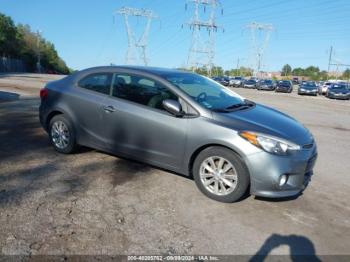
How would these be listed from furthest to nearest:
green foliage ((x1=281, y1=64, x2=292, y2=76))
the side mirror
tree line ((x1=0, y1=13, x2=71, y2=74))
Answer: green foliage ((x1=281, y1=64, x2=292, y2=76)) → tree line ((x1=0, y1=13, x2=71, y2=74)) → the side mirror

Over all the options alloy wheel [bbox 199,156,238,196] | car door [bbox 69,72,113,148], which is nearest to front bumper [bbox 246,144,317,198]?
alloy wheel [bbox 199,156,238,196]

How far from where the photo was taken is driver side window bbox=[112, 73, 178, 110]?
200 inches

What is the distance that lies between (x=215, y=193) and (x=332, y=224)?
1368mm

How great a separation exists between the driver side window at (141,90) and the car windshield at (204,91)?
19 cm

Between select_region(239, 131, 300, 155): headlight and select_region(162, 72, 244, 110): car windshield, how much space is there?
0.76 m

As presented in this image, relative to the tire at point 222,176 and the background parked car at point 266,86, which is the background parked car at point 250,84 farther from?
the tire at point 222,176

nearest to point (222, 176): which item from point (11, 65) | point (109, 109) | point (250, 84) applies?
point (109, 109)

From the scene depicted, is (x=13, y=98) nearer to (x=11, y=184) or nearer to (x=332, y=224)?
(x=11, y=184)

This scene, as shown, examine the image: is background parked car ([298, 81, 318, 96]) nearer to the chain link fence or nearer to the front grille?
the front grille

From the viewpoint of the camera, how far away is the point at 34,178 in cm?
491

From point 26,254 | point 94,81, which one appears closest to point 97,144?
point 94,81

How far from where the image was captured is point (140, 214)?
13.4 feet

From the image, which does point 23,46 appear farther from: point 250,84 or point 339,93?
point 339,93

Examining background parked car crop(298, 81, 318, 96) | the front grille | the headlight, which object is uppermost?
the headlight
